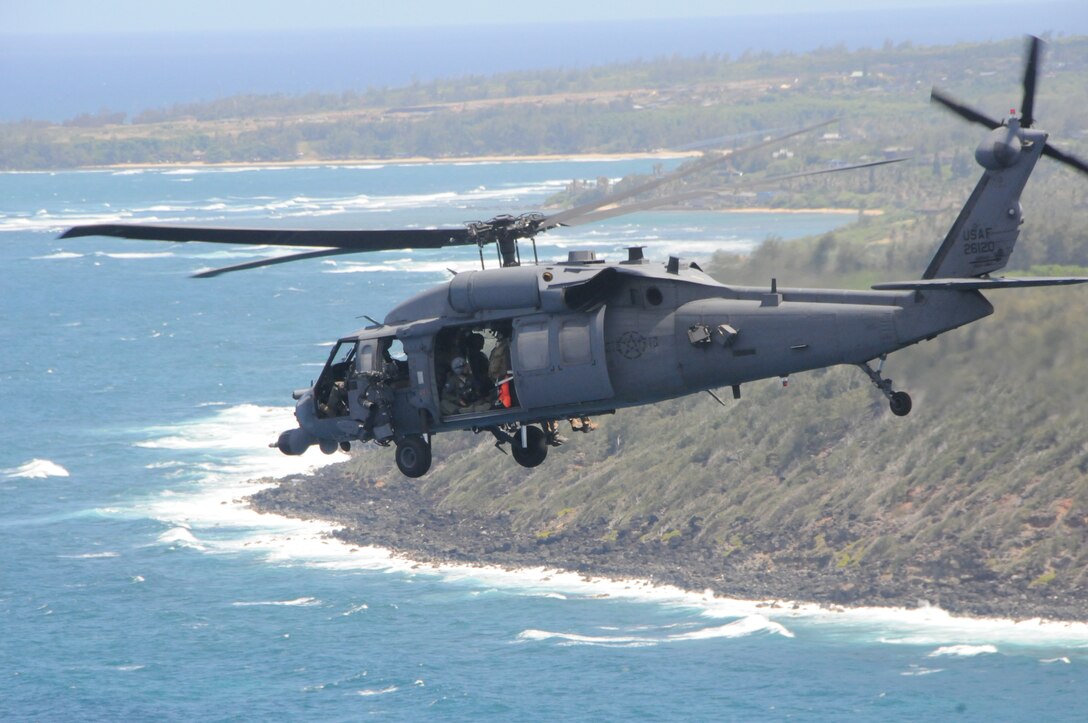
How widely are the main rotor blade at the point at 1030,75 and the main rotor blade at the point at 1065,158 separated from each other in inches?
28.0

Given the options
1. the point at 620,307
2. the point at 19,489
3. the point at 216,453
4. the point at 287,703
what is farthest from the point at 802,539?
the point at 620,307

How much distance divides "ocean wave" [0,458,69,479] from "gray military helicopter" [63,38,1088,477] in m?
107

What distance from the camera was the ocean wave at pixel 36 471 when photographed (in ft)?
449

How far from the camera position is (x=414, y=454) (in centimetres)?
3569

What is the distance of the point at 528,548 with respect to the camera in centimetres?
11262

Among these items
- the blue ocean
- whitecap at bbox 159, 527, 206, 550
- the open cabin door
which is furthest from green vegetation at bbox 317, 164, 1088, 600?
the open cabin door

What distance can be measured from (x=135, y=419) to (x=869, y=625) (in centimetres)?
7631

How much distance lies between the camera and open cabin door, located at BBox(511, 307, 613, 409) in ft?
109

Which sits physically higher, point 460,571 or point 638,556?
point 638,556

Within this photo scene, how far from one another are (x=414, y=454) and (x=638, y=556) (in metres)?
75.2

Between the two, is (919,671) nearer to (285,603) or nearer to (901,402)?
(285,603)

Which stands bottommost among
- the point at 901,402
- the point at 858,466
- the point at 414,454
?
the point at 858,466

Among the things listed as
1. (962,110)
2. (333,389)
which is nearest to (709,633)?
(333,389)

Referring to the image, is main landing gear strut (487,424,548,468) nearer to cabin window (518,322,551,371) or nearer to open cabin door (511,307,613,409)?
open cabin door (511,307,613,409)
